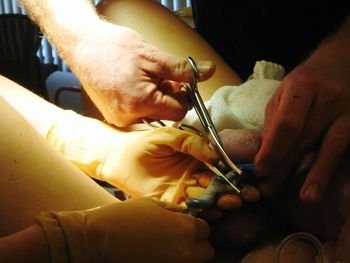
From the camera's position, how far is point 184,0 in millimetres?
2391

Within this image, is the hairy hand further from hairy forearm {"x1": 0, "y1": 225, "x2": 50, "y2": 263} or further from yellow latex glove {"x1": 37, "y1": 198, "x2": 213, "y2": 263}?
hairy forearm {"x1": 0, "y1": 225, "x2": 50, "y2": 263}

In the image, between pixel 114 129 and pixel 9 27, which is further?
pixel 9 27

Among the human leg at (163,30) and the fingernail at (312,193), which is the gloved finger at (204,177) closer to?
the fingernail at (312,193)

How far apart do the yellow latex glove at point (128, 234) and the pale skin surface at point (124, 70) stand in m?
0.20

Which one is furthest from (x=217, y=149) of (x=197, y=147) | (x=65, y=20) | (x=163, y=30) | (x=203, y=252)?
(x=163, y=30)

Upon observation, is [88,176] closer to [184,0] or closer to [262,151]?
[262,151]

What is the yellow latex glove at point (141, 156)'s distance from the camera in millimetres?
576

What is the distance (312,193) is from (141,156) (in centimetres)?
24

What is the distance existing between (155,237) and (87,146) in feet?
0.80

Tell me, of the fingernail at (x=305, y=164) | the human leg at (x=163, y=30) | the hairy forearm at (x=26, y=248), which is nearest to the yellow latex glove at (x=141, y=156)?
the fingernail at (x=305, y=164)

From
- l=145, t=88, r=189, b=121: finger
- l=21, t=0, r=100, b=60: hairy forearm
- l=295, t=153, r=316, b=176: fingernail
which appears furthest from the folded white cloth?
l=21, t=0, r=100, b=60: hairy forearm

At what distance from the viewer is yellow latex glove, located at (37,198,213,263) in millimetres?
399

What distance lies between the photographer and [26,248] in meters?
0.38

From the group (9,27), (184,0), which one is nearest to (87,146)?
(184,0)
